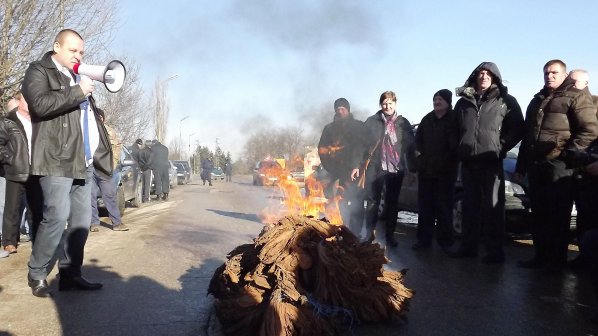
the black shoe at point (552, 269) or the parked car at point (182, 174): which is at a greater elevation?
the parked car at point (182, 174)

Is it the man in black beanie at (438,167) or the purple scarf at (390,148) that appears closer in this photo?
the man in black beanie at (438,167)

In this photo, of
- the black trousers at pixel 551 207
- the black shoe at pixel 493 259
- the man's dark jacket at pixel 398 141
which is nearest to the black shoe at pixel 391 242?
the man's dark jacket at pixel 398 141

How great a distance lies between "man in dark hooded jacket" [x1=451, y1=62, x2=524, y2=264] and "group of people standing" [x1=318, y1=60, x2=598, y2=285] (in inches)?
0.5

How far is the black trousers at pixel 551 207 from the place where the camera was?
517 cm

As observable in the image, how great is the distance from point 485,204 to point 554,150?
103cm

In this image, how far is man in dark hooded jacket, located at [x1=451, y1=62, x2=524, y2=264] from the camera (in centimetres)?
576

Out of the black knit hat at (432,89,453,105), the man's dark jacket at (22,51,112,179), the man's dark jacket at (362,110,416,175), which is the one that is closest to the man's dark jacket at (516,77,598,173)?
the black knit hat at (432,89,453,105)

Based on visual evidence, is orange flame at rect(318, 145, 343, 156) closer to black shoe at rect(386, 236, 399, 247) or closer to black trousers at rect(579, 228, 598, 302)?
black shoe at rect(386, 236, 399, 247)

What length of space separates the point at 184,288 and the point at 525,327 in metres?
2.80

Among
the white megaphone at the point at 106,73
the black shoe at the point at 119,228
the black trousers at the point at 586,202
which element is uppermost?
the white megaphone at the point at 106,73

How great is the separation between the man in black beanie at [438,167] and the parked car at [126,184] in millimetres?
5677

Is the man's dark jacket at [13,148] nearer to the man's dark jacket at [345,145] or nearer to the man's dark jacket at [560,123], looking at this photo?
the man's dark jacket at [345,145]

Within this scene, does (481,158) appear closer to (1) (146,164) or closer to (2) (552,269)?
(2) (552,269)

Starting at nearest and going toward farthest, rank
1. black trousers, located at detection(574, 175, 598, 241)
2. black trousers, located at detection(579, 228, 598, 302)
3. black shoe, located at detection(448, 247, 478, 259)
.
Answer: black trousers, located at detection(579, 228, 598, 302)
black trousers, located at detection(574, 175, 598, 241)
black shoe, located at detection(448, 247, 478, 259)
